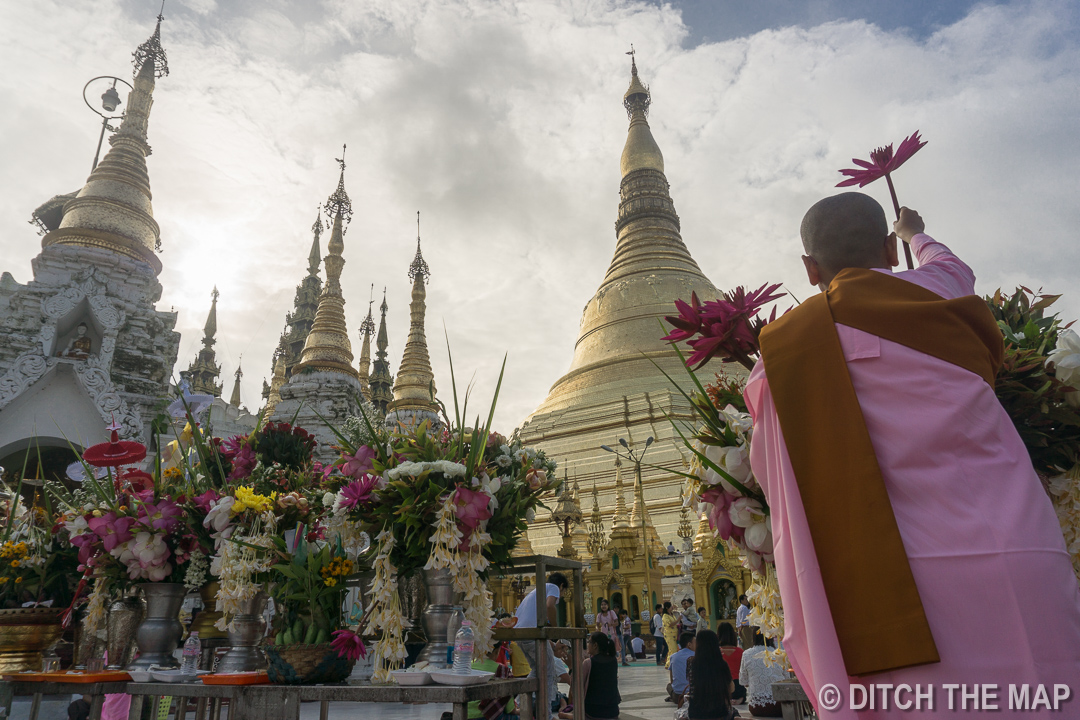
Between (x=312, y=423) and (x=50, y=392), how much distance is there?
446 cm

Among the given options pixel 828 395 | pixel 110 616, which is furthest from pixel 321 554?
pixel 828 395

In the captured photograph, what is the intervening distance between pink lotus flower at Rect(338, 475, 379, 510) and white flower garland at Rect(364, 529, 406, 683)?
0.53 ft

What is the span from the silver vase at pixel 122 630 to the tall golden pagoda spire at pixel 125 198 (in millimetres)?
13199

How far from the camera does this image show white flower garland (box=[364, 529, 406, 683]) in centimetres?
261

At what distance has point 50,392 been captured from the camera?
38.5ft

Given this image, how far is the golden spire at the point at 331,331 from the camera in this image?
15.6 m

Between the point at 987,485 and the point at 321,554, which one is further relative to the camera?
the point at 321,554

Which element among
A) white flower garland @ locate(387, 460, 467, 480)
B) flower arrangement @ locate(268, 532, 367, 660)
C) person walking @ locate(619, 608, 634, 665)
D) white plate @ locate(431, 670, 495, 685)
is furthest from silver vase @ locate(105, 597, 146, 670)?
person walking @ locate(619, 608, 634, 665)

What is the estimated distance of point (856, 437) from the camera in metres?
1.55

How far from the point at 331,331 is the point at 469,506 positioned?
14370 millimetres

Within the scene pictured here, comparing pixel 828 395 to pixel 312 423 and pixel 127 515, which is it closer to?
pixel 127 515

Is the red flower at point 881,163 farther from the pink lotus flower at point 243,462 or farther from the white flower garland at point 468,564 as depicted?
the pink lotus flower at point 243,462

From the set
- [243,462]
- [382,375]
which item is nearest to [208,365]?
[382,375]

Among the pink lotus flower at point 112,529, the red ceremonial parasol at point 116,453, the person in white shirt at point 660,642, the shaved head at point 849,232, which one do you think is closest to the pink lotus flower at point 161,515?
the pink lotus flower at point 112,529
